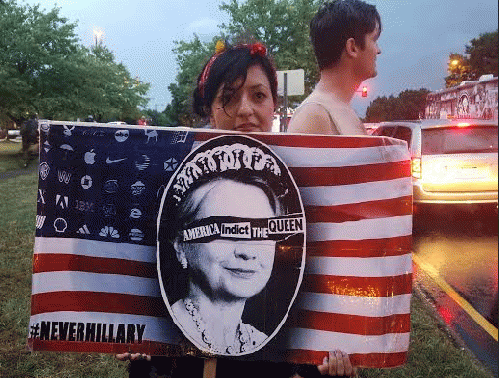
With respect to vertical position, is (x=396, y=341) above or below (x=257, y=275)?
below

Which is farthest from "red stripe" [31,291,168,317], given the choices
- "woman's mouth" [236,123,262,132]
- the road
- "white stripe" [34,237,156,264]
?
the road

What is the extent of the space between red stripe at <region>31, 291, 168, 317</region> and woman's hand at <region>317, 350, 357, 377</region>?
46cm

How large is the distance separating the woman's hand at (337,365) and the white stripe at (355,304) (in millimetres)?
115

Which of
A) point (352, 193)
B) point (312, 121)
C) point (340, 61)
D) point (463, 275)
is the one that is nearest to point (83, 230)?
point (352, 193)

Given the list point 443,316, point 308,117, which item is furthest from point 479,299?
point 308,117

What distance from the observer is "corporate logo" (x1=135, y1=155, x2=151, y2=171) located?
1.45 metres

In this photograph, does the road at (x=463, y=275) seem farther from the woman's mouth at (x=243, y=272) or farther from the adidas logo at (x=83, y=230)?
the adidas logo at (x=83, y=230)

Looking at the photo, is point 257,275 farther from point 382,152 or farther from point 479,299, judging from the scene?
point 479,299

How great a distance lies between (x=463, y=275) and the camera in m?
6.02

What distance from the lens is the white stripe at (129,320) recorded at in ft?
4.81

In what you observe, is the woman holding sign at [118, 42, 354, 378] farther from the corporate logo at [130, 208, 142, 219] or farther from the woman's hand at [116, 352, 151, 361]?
the corporate logo at [130, 208, 142, 219]

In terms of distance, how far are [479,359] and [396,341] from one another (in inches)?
113

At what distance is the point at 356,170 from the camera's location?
4.71 feet

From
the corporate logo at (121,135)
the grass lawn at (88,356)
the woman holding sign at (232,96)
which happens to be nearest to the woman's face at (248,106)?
the woman holding sign at (232,96)
